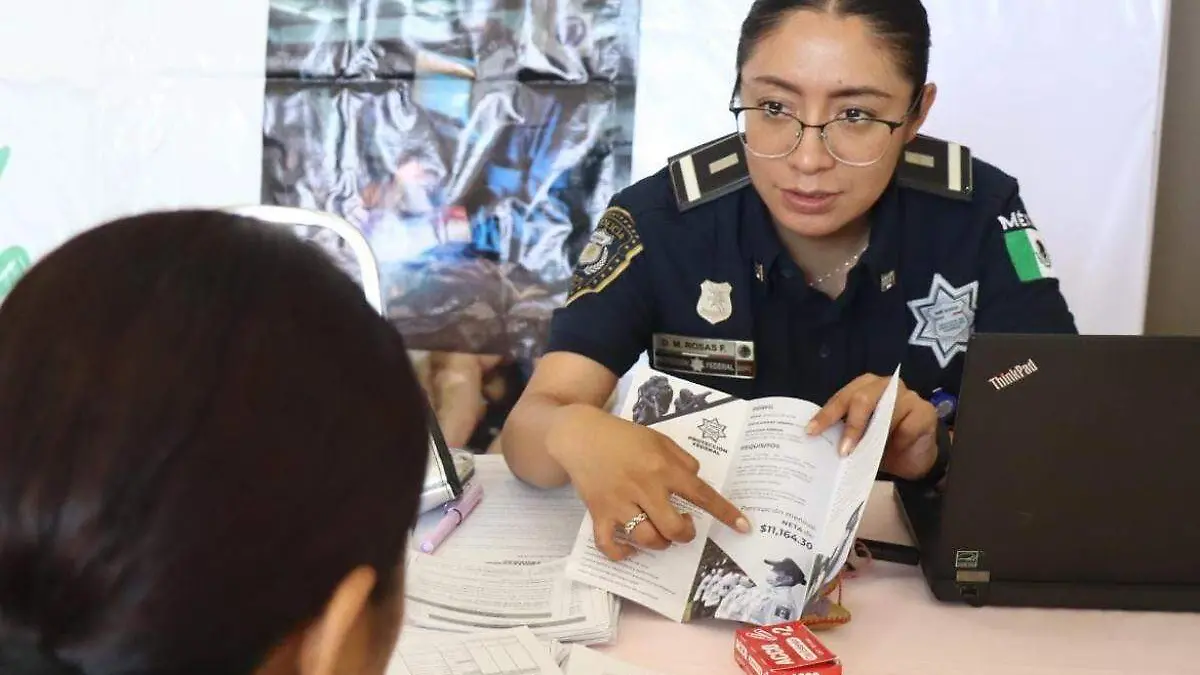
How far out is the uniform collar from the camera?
1.45 metres

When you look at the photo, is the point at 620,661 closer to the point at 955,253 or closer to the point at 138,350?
the point at 138,350

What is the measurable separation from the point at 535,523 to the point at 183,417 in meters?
0.82

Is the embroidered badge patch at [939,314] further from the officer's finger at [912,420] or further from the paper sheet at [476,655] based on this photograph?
the paper sheet at [476,655]

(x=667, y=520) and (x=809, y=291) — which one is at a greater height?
(x=809, y=291)

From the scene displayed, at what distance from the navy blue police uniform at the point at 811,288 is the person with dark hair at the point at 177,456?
0.98m

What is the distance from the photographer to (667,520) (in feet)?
3.32

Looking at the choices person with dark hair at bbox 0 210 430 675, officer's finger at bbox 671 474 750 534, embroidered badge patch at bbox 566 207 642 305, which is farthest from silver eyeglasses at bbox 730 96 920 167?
person with dark hair at bbox 0 210 430 675

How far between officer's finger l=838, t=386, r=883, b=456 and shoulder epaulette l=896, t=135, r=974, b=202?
568mm

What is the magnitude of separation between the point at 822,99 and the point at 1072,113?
0.88 meters

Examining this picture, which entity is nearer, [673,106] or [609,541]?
[609,541]

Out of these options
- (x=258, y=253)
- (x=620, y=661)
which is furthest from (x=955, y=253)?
(x=258, y=253)

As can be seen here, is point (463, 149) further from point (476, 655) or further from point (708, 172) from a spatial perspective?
point (476, 655)

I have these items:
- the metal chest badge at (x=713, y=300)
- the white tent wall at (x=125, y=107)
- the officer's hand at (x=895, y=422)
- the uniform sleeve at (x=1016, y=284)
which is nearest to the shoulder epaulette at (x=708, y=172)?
the metal chest badge at (x=713, y=300)

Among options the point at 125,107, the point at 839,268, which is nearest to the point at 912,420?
the point at 839,268
